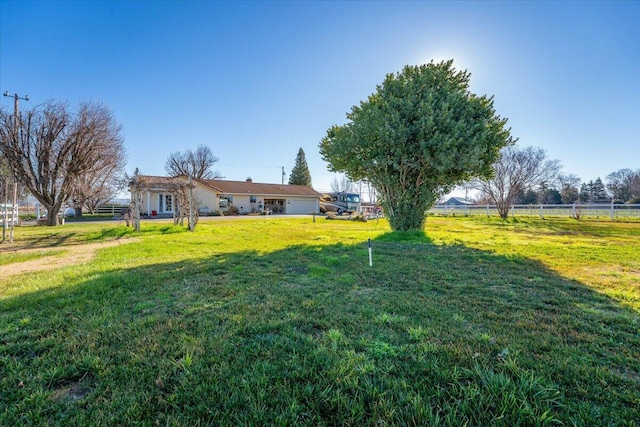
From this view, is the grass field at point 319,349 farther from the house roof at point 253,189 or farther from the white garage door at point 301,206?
the white garage door at point 301,206

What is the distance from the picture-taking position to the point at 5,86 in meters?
15.1

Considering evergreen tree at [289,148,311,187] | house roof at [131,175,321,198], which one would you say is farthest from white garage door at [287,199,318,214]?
evergreen tree at [289,148,311,187]

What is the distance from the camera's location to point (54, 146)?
16.2 meters

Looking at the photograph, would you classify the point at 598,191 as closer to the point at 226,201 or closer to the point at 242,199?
the point at 242,199

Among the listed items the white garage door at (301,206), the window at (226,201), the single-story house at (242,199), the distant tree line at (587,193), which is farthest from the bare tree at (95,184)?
the distant tree line at (587,193)

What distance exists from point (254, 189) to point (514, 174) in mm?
27404

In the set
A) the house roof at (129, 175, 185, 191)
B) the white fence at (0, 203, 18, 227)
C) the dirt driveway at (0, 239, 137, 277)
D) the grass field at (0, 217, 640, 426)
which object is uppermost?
the house roof at (129, 175, 185, 191)

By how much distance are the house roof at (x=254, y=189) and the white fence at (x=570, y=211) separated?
17.9 m

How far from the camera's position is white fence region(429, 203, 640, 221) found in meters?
20.0

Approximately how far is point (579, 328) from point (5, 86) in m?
25.0

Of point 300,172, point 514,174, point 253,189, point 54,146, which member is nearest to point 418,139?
point 514,174

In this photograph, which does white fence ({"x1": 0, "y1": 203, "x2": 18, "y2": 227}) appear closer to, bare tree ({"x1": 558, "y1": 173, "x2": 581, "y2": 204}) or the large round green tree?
the large round green tree

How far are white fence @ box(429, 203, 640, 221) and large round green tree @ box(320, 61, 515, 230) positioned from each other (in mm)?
6300

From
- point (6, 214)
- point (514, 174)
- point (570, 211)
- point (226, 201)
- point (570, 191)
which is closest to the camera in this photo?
point (6, 214)
